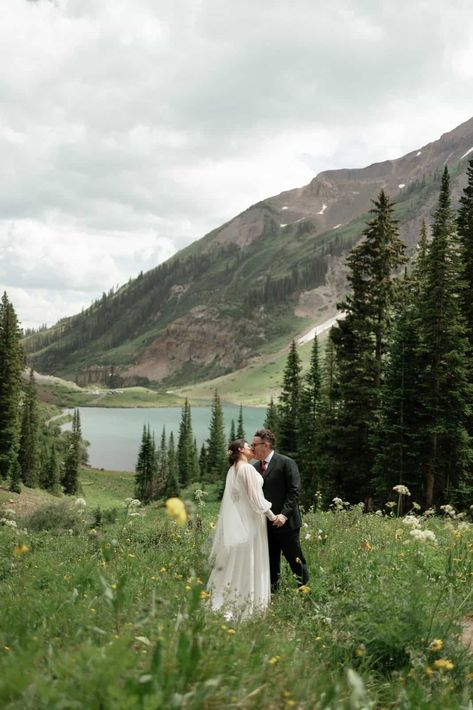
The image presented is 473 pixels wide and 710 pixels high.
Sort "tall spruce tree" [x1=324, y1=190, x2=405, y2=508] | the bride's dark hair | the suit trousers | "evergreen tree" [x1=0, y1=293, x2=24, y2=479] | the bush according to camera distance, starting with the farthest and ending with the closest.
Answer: "evergreen tree" [x1=0, y1=293, x2=24, y2=479]
"tall spruce tree" [x1=324, y1=190, x2=405, y2=508]
the bush
the suit trousers
the bride's dark hair

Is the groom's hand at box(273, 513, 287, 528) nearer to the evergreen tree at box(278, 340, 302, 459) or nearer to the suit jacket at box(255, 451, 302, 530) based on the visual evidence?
the suit jacket at box(255, 451, 302, 530)

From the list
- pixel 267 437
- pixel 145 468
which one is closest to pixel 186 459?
pixel 145 468

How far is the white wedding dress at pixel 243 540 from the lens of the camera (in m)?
6.75

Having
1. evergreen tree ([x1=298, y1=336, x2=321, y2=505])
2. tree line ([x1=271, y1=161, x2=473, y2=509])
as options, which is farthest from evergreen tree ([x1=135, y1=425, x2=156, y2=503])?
tree line ([x1=271, y1=161, x2=473, y2=509])

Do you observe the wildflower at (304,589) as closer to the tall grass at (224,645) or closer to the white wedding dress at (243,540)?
the tall grass at (224,645)

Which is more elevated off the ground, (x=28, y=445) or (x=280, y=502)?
(x=280, y=502)

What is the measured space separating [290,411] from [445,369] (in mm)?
26131

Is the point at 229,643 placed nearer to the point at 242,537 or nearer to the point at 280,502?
the point at 242,537

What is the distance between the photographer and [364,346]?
28.8 metres

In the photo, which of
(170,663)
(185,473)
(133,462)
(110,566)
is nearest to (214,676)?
(170,663)

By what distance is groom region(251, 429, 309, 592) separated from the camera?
7.49m

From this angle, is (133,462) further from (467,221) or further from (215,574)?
(215,574)

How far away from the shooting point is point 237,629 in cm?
424

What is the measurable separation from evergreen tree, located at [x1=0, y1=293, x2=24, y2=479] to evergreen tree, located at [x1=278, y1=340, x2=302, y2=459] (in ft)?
83.2
